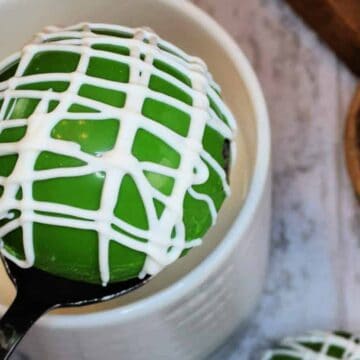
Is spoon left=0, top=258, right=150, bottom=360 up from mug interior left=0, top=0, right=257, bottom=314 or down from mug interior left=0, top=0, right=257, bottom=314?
down

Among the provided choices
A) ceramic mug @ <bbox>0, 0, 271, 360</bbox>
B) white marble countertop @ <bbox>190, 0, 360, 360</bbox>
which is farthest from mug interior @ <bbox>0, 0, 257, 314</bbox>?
white marble countertop @ <bbox>190, 0, 360, 360</bbox>

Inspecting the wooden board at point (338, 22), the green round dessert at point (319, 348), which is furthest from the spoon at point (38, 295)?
the wooden board at point (338, 22)

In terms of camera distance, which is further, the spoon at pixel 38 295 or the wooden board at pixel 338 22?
the wooden board at pixel 338 22

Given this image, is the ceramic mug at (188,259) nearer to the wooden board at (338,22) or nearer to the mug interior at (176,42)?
the mug interior at (176,42)

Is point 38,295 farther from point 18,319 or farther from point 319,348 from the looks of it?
point 319,348

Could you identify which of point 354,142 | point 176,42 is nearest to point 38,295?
point 176,42

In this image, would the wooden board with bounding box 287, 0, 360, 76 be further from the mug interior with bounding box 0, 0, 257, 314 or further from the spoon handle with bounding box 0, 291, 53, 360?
the spoon handle with bounding box 0, 291, 53, 360

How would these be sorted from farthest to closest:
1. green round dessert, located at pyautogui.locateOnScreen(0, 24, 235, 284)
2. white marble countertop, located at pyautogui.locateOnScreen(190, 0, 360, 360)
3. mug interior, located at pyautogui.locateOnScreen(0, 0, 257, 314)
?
white marble countertop, located at pyautogui.locateOnScreen(190, 0, 360, 360)
mug interior, located at pyautogui.locateOnScreen(0, 0, 257, 314)
green round dessert, located at pyautogui.locateOnScreen(0, 24, 235, 284)

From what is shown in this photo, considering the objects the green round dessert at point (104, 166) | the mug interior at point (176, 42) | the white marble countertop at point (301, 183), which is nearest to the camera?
the green round dessert at point (104, 166)
